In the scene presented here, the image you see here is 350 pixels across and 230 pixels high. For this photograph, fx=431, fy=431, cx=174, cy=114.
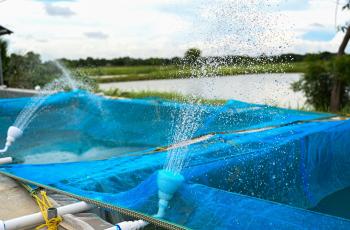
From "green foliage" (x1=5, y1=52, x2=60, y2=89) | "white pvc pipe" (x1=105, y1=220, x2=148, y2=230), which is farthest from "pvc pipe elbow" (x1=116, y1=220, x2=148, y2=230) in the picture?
"green foliage" (x1=5, y1=52, x2=60, y2=89)

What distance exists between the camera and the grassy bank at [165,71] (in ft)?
16.1

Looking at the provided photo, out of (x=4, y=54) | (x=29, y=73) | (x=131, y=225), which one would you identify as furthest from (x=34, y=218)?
(x=4, y=54)

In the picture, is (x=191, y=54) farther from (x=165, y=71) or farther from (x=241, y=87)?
(x=165, y=71)

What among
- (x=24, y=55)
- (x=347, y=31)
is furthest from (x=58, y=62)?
(x=347, y=31)

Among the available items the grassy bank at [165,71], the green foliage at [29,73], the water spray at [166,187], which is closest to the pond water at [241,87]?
the grassy bank at [165,71]

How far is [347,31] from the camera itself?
984 cm

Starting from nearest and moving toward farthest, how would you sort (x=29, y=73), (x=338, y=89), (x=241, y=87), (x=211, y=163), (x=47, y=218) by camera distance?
(x=47, y=218)
(x=211, y=163)
(x=241, y=87)
(x=338, y=89)
(x=29, y=73)

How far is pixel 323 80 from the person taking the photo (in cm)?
1033

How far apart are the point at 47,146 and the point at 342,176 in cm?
472

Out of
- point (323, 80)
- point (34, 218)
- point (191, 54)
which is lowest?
point (34, 218)

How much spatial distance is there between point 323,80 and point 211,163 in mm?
7499

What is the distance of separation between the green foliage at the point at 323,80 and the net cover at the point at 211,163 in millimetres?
3795

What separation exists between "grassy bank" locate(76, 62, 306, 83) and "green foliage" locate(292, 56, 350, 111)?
0.30 metres

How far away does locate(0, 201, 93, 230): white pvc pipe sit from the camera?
275 centimetres
